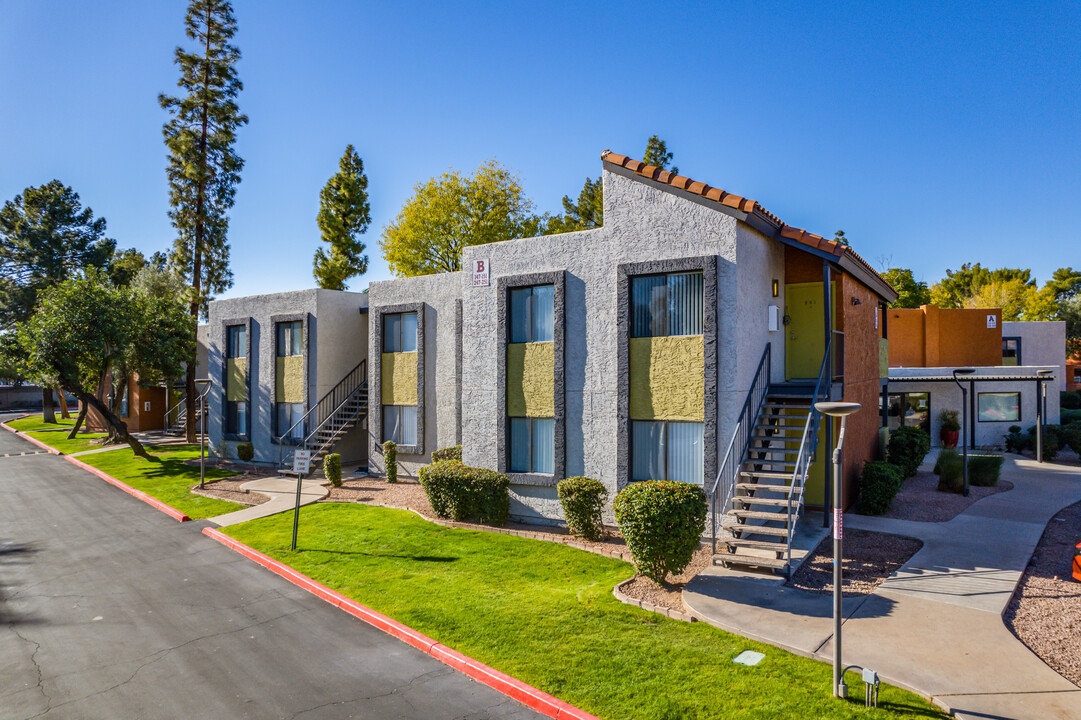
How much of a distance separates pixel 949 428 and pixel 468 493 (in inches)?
902

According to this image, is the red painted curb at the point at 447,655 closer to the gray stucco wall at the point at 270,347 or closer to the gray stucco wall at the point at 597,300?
the gray stucco wall at the point at 597,300

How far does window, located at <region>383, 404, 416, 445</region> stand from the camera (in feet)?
65.9

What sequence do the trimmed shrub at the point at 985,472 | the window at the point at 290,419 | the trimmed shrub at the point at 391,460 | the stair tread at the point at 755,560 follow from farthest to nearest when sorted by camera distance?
the window at the point at 290,419 < the trimmed shrub at the point at 391,460 < the trimmed shrub at the point at 985,472 < the stair tread at the point at 755,560

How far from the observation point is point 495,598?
9.55 metres

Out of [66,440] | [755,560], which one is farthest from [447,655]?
[66,440]

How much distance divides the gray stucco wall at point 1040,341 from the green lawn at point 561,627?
30.3 m

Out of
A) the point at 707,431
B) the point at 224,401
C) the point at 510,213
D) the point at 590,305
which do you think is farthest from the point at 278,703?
the point at 510,213

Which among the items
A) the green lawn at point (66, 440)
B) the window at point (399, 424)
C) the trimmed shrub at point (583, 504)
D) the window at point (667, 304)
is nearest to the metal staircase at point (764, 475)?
the window at point (667, 304)

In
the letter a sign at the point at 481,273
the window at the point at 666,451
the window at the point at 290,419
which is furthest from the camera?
the window at the point at 290,419

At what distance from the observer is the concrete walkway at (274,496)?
1614 cm

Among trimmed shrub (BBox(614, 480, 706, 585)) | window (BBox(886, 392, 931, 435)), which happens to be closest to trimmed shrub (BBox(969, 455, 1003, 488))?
window (BBox(886, 392, 931, 435))

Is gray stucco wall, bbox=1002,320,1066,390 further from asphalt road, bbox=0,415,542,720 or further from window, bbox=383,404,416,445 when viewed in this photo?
asphalt road, bbox=0,415,542,720

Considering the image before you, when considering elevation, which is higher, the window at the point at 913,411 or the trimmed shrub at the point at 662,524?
the window at the point at 913,411

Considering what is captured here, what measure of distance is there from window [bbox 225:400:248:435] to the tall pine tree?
A: 205 inches
